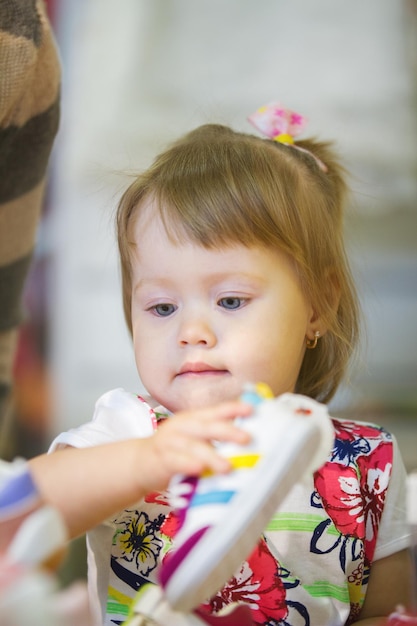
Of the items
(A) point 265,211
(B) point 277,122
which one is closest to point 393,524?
(A) point 265,211

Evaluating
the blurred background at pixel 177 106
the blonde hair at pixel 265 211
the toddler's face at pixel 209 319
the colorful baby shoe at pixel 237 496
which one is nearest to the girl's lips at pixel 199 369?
the toddler's face at pixel 209 319

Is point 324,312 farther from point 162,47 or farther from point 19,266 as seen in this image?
point 162,47

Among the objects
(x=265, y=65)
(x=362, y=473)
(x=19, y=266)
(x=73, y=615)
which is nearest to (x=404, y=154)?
(x=265, y=65)

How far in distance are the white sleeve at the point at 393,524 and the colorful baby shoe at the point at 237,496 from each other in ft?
1.35

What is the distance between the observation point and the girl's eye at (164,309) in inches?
32.8

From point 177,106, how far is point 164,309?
1774mm

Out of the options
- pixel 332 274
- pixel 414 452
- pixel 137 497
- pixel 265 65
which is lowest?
pixel 414 452

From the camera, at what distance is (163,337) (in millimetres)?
815

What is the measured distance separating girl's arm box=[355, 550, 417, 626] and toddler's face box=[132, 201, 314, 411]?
0.77 feet

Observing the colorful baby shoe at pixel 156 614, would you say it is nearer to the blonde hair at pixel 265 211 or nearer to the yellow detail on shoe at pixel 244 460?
the yellow detail on shoe at pixel 244 460

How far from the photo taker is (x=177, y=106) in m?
2.50

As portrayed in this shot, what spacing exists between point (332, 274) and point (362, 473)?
232 mm

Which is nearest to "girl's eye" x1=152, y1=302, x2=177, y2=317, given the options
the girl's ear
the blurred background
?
the girl's ear

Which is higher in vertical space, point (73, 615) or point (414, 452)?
point (73, 615)
